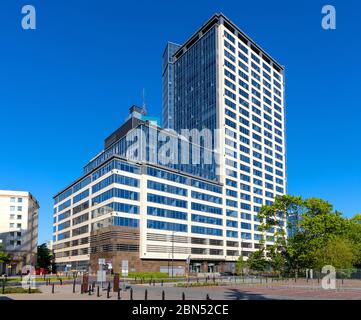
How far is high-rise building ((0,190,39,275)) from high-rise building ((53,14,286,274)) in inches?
409

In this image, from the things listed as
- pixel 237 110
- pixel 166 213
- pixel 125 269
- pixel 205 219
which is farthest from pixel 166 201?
pixel 237 110

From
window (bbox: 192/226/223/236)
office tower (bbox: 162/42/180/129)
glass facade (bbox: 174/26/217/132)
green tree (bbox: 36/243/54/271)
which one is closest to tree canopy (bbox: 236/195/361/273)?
window (bbox: 192/226/223/236)

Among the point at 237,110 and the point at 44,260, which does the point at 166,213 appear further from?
the point at 44,260

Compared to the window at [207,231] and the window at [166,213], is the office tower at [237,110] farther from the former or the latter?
the window at [166,213]

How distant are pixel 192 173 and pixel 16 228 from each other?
2090 inches

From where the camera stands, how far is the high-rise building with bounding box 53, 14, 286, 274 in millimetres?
97312

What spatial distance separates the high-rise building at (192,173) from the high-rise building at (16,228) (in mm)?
10383

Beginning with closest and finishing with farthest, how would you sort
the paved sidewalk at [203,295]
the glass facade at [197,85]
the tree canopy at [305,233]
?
the paved sidewalk at [203,295], the tree canopy at [305,233], the glass facade at [197,85]

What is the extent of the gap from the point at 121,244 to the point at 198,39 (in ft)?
276

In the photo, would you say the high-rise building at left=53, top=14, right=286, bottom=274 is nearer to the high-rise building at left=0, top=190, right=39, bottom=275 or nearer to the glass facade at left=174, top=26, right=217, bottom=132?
the glass facade at left=174, top=26, right=217, bottom=132

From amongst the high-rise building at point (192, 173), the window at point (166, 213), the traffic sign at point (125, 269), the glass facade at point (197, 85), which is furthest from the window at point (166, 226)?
the glass facade at point (197, 85)

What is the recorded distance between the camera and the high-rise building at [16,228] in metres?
121

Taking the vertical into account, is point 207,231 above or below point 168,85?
below

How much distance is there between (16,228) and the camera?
4951 inches
